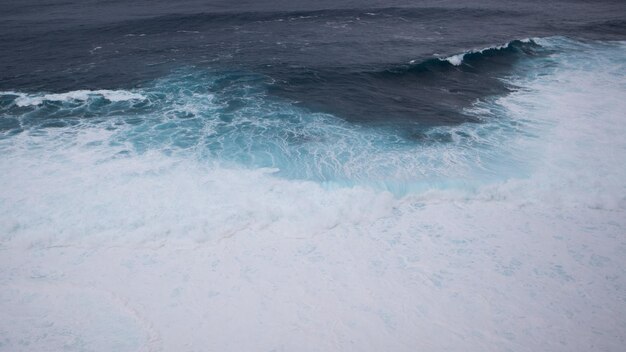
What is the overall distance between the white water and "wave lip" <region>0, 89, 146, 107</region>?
563cm

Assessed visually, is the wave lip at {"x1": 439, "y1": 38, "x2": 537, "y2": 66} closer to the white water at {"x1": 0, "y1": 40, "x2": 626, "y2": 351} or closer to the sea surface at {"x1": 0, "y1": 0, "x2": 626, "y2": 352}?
the sea surface at {"x1": 0, "y1": 0, "x2": 626, "y2": 352}

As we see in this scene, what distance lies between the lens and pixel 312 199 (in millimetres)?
14516

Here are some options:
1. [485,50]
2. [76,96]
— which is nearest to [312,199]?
[76,96]

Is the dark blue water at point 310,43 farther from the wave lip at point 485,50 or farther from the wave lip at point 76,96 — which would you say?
the wave lip at point 76,96

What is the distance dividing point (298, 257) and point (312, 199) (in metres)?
2.92

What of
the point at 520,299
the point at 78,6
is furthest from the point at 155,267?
the point at 78,6

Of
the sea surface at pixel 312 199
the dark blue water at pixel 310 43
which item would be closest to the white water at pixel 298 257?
the sea surface at pixel 312 199

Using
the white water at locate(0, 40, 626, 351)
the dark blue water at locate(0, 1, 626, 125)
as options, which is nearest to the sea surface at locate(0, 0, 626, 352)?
the white water at locate(0, 40, 626, 351)

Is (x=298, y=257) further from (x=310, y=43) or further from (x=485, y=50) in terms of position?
(x=485, y=50)

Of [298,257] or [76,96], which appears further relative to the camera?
[76,96]

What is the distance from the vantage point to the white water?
10062mm

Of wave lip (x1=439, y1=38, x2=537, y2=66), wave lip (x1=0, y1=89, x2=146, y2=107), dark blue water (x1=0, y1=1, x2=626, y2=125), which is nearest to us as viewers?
wave lip (x1=0, y1=89, x2=146, y2=107)

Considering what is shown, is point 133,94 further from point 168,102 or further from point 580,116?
point 580,116

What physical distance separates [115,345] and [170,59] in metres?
22.2
